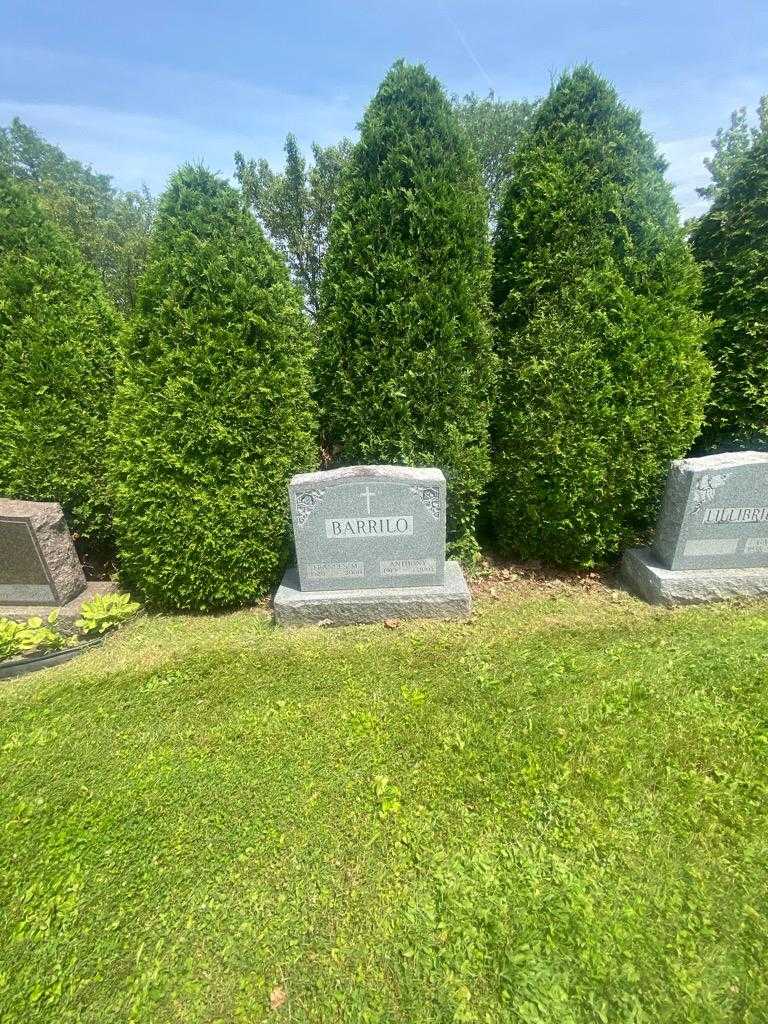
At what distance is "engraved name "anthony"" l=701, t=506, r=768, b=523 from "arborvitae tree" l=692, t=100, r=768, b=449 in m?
0.84

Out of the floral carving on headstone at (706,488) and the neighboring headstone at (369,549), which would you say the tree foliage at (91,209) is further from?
the floral carving on headstone at (706,488)

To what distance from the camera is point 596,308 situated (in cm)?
406

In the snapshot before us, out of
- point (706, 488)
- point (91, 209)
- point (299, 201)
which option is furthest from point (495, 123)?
point (706, 488)

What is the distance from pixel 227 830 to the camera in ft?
7.50

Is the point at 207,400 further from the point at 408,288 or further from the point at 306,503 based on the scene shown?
the point at 408,288

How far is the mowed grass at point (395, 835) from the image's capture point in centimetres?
173

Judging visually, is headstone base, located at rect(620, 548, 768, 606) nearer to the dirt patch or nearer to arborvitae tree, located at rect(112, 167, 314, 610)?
the dirt patch

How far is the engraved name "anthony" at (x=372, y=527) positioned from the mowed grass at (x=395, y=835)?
0.96 meters

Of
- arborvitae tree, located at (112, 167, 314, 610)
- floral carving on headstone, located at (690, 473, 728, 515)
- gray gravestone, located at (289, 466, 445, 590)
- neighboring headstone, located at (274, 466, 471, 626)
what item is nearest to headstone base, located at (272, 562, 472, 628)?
neighboring headstone, located at (274, 466, 471, 626)

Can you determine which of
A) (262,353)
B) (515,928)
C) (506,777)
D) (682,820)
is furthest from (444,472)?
(515,928)

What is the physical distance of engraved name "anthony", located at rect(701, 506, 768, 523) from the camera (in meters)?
3.99

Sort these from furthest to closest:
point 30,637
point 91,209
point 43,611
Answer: point 91,209
point 43,611
point 30,637

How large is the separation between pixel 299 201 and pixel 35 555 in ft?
45.3

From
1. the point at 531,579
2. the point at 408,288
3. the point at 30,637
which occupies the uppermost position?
the point at 408,288
